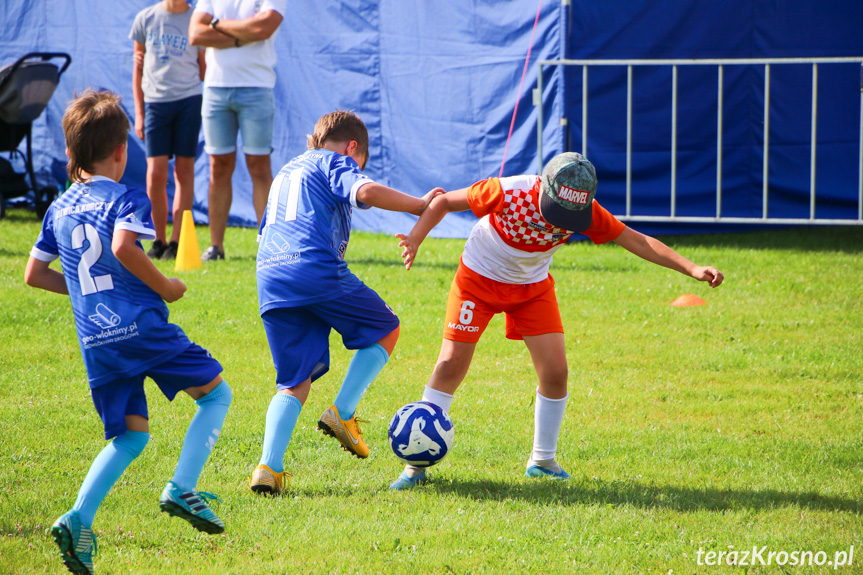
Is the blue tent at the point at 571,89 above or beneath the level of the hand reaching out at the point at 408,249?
above

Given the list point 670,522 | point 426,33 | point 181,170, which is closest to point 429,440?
point 670,522

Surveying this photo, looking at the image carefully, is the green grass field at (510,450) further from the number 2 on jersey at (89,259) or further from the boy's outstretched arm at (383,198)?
the boy's outstretched arm at (383,198)

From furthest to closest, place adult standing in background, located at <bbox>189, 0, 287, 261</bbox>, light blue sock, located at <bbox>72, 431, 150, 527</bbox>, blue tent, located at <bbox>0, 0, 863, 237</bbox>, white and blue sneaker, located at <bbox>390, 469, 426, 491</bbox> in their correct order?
blue tent, located at <bbox>0, 0, 863, 237</bbox> → adult standing in background, located at <bbox>189, 0, 287, 261</bbox> → white and blue sneaker, located at <bbox>390, 469, 426, 491</bbox> → light blue sock, located at <bbox>72, 431, 150, 527</bbox>

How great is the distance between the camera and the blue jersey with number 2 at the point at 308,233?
3.73 metres

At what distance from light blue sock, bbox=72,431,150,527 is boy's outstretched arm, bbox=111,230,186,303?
54 centimetres

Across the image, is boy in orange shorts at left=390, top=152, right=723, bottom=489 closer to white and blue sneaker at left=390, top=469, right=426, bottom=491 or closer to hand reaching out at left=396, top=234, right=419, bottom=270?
white and blue sneaker at left=390, top=469, right=426, bottom=491

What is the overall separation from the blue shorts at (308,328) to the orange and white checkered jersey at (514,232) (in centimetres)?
61

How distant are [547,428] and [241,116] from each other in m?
5.23

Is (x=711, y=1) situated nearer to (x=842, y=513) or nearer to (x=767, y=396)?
(x=767, y=396)

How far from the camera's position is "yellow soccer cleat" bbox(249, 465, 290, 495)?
145 inches

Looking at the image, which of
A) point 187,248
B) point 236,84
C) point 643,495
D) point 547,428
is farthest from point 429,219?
point 236,84

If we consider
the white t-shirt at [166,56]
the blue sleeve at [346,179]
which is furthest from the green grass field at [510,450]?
the white t-shirt at [166,56]

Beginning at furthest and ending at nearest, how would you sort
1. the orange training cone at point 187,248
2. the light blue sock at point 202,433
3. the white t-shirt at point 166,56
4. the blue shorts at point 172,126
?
the blue shorts at point 172,126, the white t-shirt at point 166,56, the orange training cone at point 187,248, the light blue sock at point 202,433

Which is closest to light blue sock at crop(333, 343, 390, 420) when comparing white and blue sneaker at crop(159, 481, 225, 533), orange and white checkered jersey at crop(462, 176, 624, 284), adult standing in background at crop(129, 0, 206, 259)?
orange and white checkered jersey at crop(462, 176, 624, 284)
